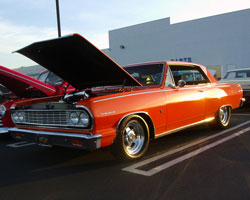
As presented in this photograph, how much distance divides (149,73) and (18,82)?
2582mm

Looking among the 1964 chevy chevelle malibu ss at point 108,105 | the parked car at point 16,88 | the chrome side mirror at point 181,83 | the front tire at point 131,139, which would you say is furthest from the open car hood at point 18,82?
the chrome side mirror at point 181,83

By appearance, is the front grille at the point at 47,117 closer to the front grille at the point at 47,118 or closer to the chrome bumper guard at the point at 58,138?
the front grille at the point at 47,118

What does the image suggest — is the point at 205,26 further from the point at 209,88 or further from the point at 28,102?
the point at 28,102

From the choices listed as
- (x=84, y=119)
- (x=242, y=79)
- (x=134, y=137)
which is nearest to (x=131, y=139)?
(x=134, y=137)

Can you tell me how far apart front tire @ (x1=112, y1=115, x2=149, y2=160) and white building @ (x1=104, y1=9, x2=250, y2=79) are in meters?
19.4

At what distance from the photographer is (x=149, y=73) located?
14.8 feet

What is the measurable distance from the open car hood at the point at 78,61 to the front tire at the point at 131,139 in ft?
2.22

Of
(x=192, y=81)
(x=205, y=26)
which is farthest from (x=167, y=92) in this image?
(x=205, y=26)

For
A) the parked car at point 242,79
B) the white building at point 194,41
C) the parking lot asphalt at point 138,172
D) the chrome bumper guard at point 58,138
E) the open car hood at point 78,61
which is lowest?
the parking lot asphalt at point 138,172

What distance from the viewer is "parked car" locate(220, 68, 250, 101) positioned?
869 cm

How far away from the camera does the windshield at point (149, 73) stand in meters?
4.35

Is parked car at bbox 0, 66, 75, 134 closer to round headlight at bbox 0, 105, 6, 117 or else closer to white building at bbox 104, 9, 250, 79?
round headlight at bbox 0, 105, 6, 117

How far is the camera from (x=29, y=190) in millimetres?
2799

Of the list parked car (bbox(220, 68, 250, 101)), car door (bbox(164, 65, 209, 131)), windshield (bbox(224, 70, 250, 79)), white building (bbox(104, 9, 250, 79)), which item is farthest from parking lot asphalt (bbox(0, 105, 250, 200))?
white building (bbox(104, 9, 250, 79))
